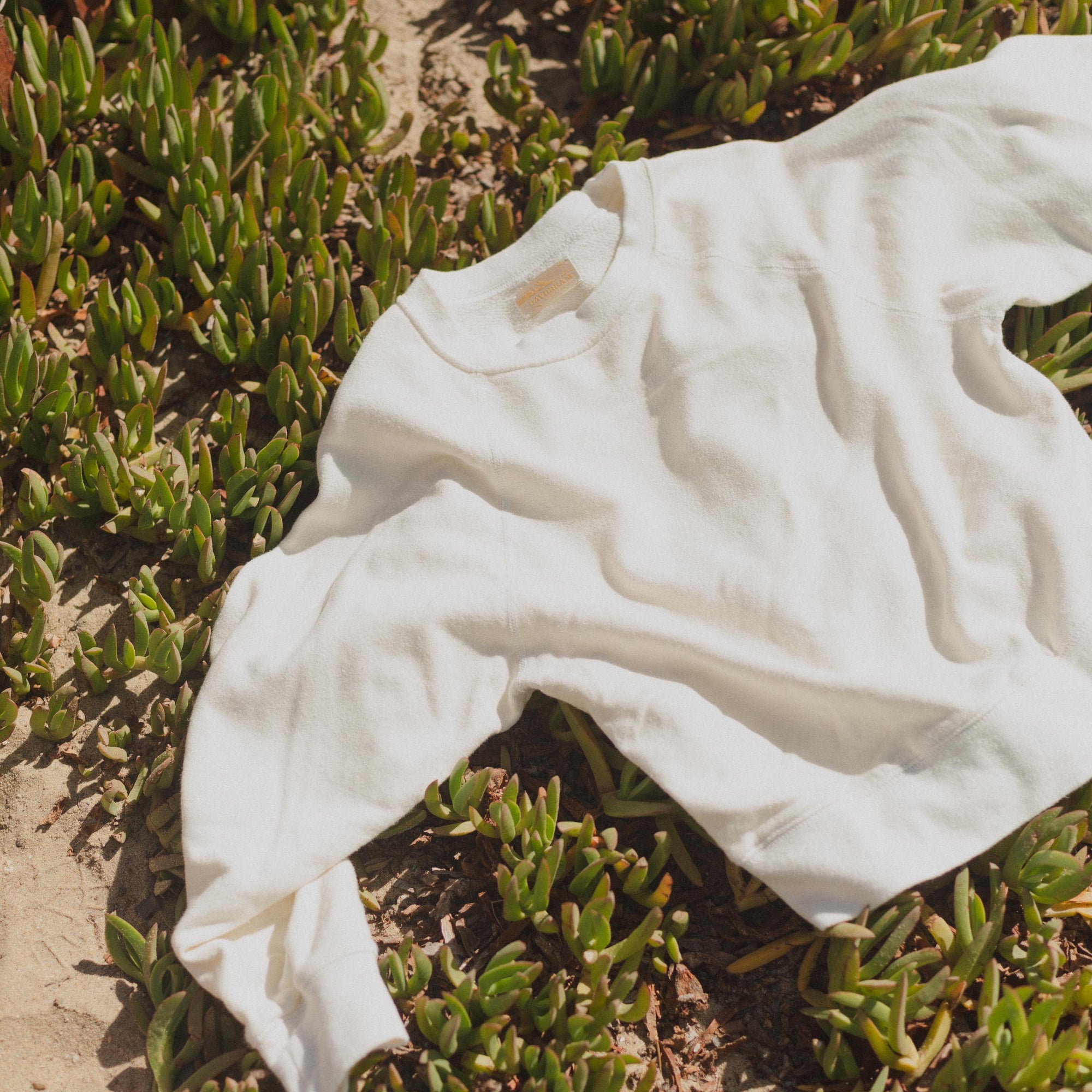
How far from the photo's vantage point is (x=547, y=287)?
146 cm

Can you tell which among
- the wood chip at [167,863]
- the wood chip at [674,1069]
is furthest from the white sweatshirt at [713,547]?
the wood chip at [674,1069]

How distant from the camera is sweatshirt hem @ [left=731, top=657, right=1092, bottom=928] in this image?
3.91ft

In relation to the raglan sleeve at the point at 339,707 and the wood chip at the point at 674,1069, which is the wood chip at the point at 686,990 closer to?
the wood chip at the point at 674,1069

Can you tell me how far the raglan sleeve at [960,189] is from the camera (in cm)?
144

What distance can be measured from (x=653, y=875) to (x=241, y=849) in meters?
0.51

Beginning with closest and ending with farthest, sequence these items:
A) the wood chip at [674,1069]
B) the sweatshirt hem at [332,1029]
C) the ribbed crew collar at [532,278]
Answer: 1. the sweatshirt hem at [332,1029]
2. the wood chip at [674,1069]
3. the ribbed crew collar at [532,278]

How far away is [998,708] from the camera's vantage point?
1.22 meters

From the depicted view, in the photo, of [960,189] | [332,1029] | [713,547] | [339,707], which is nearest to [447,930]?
[332,1029]

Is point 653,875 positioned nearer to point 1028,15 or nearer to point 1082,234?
point 1082,234

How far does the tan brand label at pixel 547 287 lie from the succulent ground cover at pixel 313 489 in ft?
0.93

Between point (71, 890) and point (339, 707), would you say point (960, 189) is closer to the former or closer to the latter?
point (339, 707)

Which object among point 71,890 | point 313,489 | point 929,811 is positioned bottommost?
point 71,890

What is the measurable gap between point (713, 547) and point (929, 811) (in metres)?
0.41

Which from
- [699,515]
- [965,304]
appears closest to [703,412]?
[699,515]
